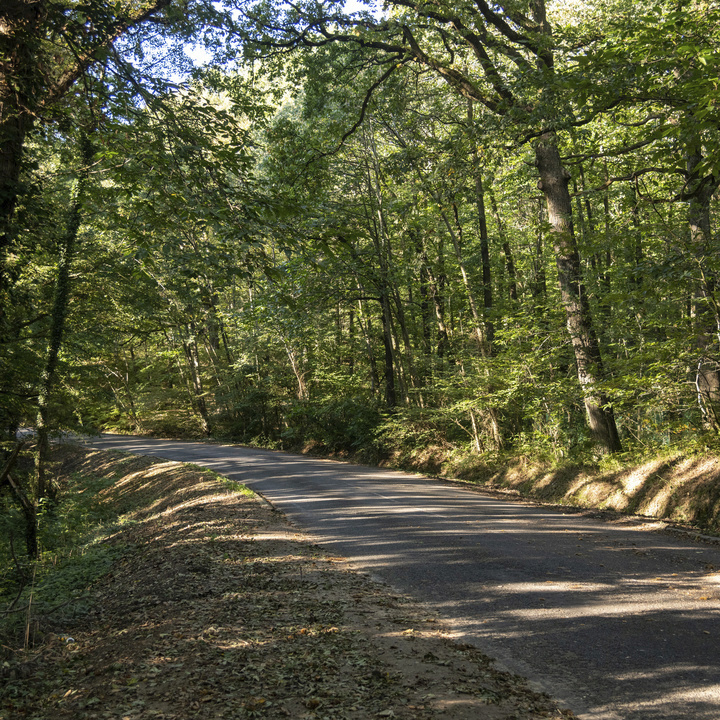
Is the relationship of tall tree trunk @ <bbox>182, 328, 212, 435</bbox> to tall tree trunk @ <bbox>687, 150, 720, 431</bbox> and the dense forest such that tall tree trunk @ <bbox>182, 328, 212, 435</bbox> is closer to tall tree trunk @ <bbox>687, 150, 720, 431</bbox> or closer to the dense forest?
the dense forest

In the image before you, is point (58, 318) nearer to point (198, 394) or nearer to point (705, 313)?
point (705, 313)

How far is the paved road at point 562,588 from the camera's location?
11.7 ft

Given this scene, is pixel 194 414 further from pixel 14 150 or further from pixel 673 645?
pixel 673 645

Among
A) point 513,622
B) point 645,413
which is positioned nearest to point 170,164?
point 513,622

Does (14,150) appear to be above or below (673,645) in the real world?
above

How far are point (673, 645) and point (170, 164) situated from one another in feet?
19.9

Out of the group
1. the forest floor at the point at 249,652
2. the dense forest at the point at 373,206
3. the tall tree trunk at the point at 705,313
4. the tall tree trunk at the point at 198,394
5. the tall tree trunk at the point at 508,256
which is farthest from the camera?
the tall tree trunk at the point at 198,394

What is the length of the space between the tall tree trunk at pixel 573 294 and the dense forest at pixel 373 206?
0.17ft

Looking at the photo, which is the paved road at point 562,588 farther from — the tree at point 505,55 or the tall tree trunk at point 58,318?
the tall tree trunk at point 58,318

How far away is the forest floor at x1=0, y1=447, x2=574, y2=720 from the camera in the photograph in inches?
133

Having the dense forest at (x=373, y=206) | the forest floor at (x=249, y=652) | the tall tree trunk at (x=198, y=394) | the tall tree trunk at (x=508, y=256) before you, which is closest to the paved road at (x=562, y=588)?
the forest floor at (x=249, y=652)

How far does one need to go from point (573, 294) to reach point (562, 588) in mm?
7318

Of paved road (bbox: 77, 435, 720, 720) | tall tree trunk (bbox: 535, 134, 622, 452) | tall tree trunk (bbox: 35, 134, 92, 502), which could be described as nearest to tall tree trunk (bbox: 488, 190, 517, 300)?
tall tree trunk (bbox: 535, 134, 622, 452)

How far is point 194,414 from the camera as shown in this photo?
106 ft
